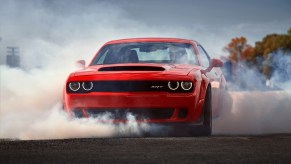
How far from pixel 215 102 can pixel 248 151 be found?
292 cm

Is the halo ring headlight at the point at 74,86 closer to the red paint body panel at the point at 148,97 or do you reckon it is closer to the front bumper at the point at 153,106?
the red paint body panel at the point at 148,97

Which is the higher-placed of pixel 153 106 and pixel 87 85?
pixel 87 85

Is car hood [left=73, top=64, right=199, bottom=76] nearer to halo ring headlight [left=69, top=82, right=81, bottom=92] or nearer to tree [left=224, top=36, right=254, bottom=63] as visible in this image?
halo ring headlight [left=69, top=82, right=81, bottom=92]

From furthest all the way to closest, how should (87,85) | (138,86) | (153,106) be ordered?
1. (87,85)
2. (138,86)
3. (153,106)

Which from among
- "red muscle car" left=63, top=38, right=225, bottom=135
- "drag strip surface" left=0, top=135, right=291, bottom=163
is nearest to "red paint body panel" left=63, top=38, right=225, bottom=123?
"red muscle car" left=63, top=38, right=225, bottom=135

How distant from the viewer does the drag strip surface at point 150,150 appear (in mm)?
6336

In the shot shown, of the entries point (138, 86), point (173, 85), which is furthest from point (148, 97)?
point (173, 85)

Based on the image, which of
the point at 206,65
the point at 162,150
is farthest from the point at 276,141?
the point at 206,65

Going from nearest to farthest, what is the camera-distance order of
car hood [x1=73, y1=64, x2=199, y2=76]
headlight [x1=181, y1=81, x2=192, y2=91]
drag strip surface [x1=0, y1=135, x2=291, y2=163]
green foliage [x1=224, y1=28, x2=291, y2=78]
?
drag strip surface [x1=0, y1=135, x2=291, y2=163] → headlight [x1=181, y1=81, x2=192, y2=91] → car hood [x1=73, y1=64, x2=199, y2=76] → green foliage [x1=224, y1=28, x2=291, y2=78]

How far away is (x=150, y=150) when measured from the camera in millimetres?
7039

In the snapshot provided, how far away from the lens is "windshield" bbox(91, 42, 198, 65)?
990cm

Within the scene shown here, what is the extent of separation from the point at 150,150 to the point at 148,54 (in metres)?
3.22

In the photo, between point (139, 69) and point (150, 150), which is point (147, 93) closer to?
point (139, 69)

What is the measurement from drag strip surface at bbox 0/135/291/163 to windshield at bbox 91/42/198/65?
175 cm
